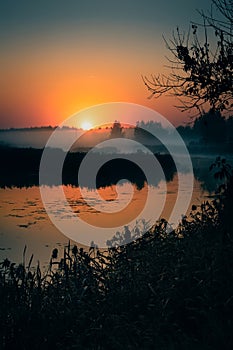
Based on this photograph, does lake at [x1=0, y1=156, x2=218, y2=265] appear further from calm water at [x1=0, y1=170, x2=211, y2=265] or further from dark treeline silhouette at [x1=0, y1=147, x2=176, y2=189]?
dark treeline silhouette at [x1=0, y1=147, x2=176, y2=189]

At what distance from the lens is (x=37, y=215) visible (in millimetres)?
19266

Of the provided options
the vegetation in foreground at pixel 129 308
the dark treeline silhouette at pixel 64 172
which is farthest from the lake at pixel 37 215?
the vegetation in foreground at pixel 129 308

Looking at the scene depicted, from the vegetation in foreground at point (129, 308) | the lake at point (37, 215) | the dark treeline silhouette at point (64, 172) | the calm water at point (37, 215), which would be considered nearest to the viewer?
the vegetation in foreground at point (129, 308)

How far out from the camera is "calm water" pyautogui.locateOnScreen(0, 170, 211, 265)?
44.3 ft

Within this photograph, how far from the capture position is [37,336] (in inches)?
262

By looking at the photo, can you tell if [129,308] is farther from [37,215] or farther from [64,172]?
[64,172]

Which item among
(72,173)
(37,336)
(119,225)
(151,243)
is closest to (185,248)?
(151,243)

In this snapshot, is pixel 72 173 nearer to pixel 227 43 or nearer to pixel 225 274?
pixel 227 43

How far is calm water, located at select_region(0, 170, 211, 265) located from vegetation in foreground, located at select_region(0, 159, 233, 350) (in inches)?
157

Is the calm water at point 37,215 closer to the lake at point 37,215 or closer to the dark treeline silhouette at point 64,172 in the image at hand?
the lake at point 37,215

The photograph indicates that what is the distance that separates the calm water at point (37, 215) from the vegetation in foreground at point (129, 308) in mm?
3988

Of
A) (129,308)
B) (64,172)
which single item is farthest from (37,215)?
(64,172)

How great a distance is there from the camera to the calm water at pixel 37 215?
1350 cm

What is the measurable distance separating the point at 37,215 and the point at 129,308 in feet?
40.4
